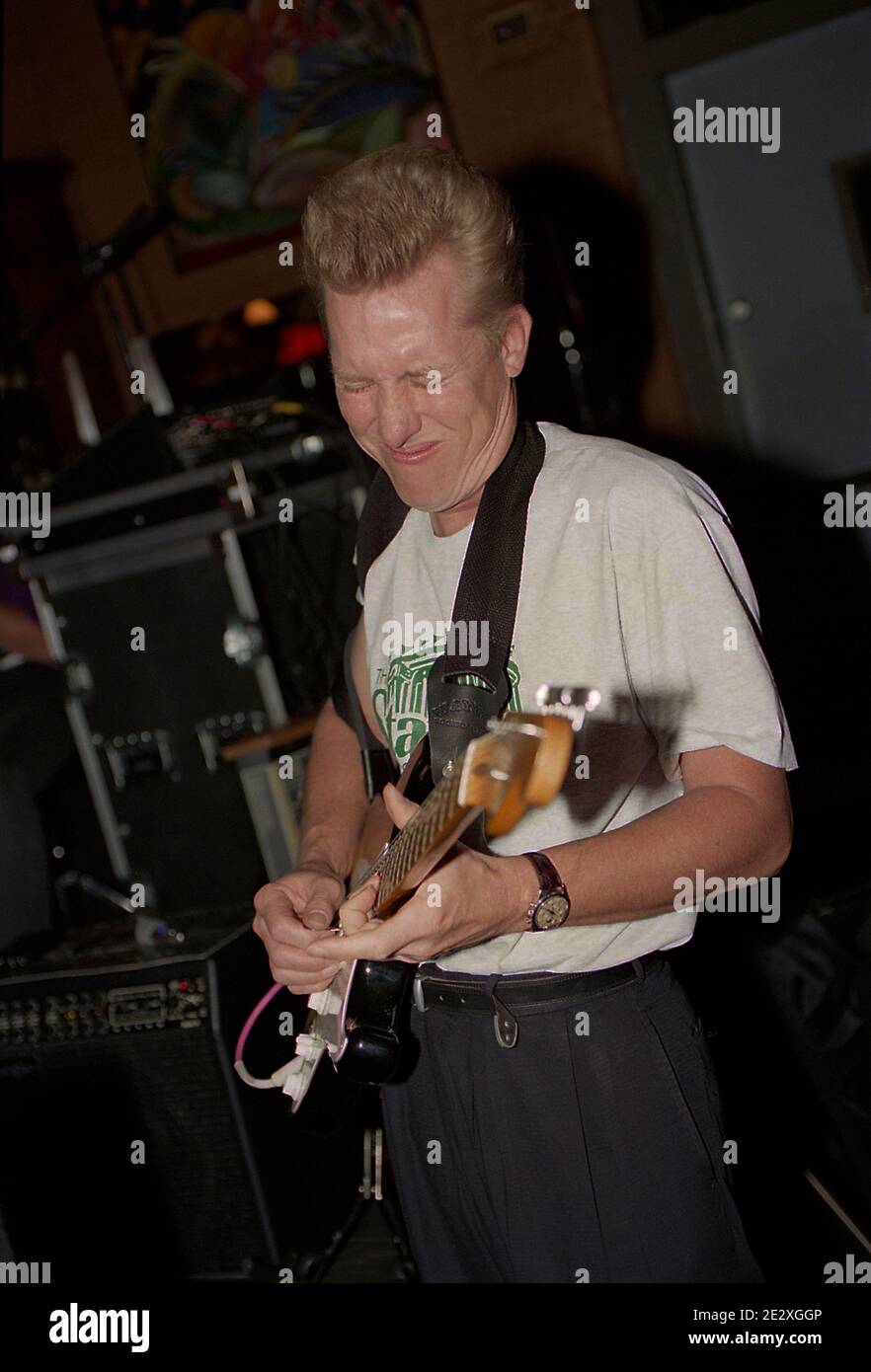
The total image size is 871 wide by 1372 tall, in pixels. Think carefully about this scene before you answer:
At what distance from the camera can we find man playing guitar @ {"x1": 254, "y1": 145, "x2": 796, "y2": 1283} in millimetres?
1262

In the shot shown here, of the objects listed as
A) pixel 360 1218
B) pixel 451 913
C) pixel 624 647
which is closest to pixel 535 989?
pixel 451 913

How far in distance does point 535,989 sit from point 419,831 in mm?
353

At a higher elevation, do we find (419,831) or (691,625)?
(691,625)

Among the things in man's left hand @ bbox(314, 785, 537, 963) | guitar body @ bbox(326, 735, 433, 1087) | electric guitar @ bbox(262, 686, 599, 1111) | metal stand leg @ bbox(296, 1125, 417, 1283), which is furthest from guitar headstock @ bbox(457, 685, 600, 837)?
metal stand leg @ bbox(296, 1125, 417, 1283)

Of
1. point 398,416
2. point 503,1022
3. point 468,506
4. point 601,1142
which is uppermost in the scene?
point 398,416

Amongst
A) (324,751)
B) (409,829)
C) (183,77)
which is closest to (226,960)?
(324,751)

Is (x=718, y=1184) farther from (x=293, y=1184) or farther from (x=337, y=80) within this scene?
(x=337, y=80)

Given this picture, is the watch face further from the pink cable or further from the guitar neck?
the pink cable

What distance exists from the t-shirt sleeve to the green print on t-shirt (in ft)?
0.93

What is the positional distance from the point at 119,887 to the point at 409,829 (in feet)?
7.36

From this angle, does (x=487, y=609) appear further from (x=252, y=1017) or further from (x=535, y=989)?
(x=252, y=1017)

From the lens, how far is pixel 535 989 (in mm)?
1385

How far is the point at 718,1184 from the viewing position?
4.51ft

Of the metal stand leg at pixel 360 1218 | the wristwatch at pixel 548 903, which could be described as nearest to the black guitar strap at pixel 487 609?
the wristwatch at pixel 548 903
